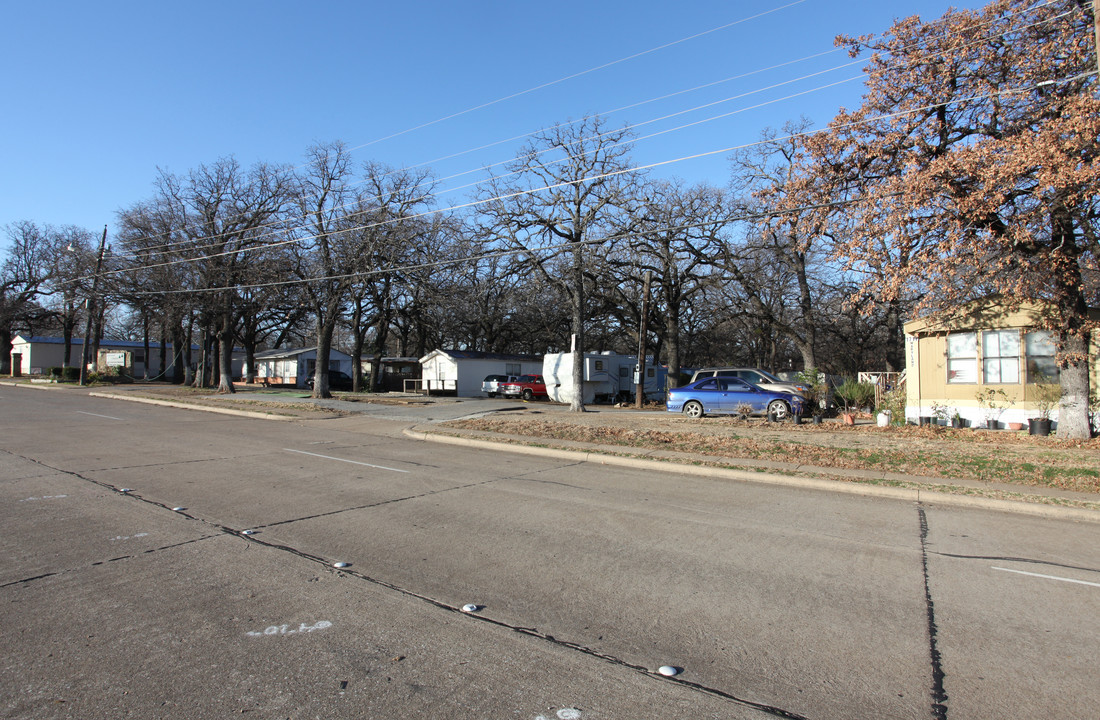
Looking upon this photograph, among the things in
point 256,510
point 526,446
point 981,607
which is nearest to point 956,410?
point 526,446

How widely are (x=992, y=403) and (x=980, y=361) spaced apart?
115 cm

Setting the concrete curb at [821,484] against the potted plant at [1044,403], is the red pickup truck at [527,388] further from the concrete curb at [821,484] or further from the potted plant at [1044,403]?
the potted plant at [1044,403]

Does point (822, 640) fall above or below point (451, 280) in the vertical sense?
below

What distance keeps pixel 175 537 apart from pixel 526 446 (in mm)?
8633

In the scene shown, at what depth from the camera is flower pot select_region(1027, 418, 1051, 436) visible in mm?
15123

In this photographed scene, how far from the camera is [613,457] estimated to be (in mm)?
12883

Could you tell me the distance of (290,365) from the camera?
187ft

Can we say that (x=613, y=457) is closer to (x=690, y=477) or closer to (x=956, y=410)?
(x=690, y=477)

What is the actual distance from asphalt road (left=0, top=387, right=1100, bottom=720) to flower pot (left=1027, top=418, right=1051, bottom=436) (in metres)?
8.81

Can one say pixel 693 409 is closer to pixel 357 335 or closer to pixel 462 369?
pixel 462 369

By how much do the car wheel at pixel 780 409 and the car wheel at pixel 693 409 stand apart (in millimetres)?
2432

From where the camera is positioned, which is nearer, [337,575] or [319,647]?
[319,647]

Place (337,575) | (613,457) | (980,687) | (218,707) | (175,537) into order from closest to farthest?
(218,707) < (980,687) < (337,575) < (175,537) < (613,457)

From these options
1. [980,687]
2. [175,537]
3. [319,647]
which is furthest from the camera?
[175,537]
